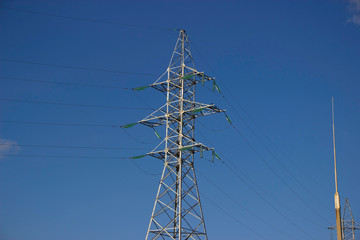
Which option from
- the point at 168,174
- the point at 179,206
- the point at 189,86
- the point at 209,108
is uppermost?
the point at 189,86

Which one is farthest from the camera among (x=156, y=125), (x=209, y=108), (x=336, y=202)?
(x=156, y=125)

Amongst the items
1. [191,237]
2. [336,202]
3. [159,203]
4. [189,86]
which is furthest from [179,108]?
[336,202]

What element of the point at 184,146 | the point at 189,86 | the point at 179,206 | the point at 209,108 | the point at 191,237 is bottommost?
the point at 191,237

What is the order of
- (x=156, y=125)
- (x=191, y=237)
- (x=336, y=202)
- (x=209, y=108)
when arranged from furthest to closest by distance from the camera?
(x=156, y=125)
(x=209, y=108)
(x=191, y=237)
(x=336, y=202)

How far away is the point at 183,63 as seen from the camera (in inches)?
1781

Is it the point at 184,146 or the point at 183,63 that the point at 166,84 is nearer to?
the point at 183,63

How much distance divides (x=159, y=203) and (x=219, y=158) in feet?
23.4

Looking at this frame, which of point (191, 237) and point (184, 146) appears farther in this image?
point (184, 146)

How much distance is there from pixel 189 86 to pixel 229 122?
533cm

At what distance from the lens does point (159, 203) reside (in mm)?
40156

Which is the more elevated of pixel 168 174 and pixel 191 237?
pixel 168 174

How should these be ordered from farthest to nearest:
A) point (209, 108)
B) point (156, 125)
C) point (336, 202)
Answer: point (156, 125)
point (209, 108)
point (336, 202)

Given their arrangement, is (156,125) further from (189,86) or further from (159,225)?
(159,225)

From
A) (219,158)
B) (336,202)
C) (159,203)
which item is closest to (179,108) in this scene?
(219,158)
